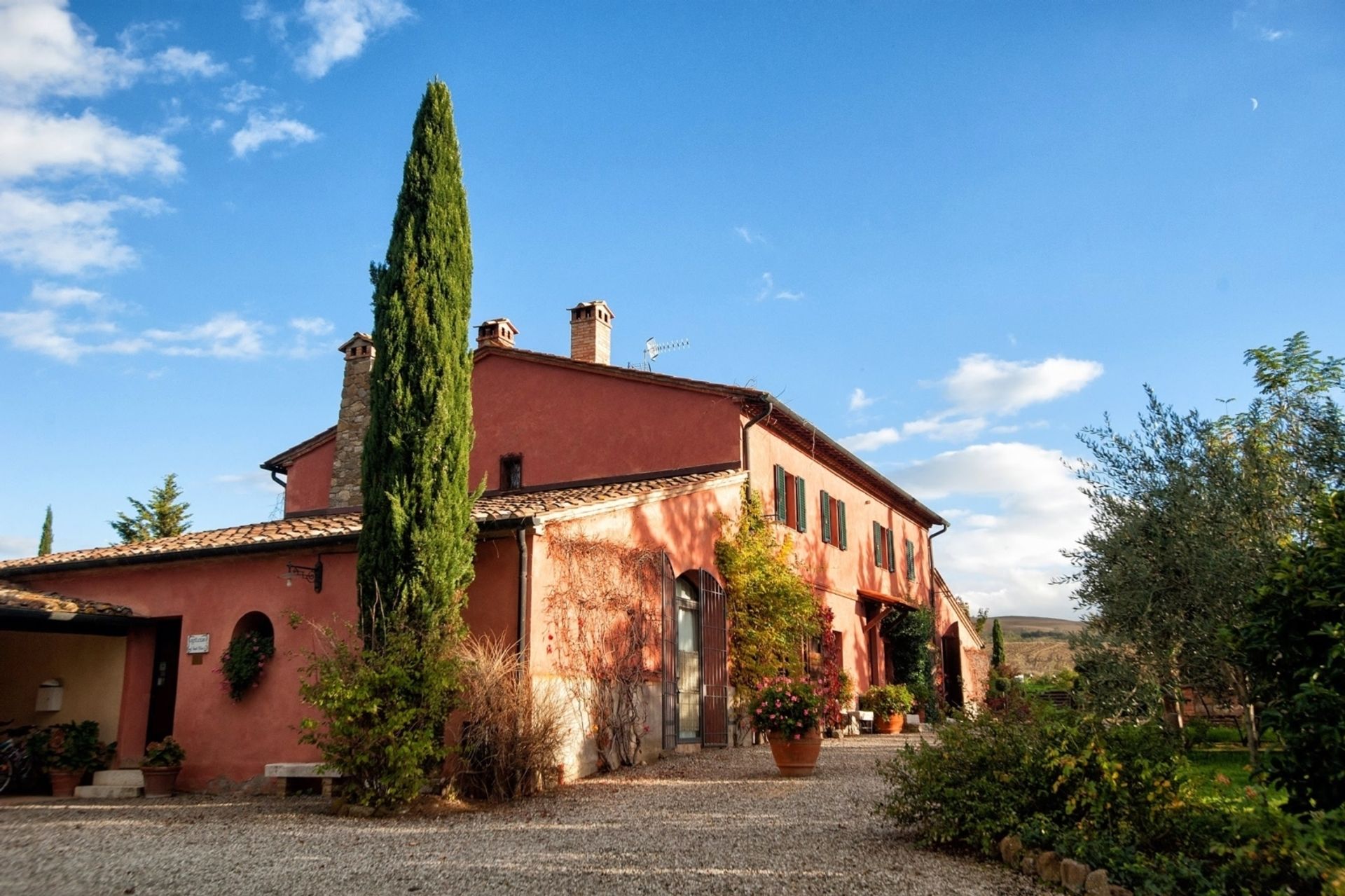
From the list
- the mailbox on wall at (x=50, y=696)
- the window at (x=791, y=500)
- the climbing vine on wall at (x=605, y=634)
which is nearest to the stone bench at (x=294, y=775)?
the climbing vine on wall at (x=605, y=634)

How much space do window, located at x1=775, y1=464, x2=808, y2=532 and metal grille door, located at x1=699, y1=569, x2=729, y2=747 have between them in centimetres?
250

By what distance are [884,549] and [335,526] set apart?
1381 cm

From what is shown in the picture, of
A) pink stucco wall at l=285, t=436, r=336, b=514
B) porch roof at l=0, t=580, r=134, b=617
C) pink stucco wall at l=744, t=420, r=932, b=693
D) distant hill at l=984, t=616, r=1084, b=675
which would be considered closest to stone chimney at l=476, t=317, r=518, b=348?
pink stucco wall at l=285, t=436, r=336, b=514

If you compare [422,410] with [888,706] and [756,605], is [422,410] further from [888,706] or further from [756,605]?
[888,706]

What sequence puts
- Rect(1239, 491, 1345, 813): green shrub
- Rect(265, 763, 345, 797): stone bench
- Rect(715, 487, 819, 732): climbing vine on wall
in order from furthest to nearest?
Rect(715, 487, 819, 732): climbing vine on wall, Rect(265, 763, 345, 797): stone bench, Rect(1239, 491, 1345, 813): green shrub

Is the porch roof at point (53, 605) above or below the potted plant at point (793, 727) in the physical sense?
above

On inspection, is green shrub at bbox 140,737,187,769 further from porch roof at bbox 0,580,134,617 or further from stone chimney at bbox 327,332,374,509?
stone chimney at bbox 327,332,374,509

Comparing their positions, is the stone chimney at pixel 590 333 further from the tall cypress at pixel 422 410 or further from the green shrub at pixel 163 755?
the green shrub at pixel 163 755

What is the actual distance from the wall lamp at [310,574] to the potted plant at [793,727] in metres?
5.44

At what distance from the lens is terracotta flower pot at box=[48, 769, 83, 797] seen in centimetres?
1173

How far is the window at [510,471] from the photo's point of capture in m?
16.8

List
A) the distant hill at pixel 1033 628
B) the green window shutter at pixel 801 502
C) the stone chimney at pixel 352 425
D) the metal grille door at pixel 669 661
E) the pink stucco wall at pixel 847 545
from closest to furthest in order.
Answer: the metal grille door at pixel 669 661 → the pink stucco wall at pixel 847 545 → the green window shutter at pixel 801 502 → the stone chimney at pixel 352 425 → the distant hill at pixel 1033 628

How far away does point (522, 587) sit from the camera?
32.9ft

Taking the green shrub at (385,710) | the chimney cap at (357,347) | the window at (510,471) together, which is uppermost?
the chimney cap at (357,347)
